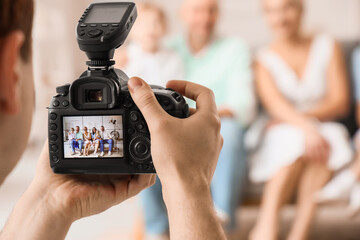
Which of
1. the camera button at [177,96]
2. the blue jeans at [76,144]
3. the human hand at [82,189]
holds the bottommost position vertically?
the human hand at [82,189]

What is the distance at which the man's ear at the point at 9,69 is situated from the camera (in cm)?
50

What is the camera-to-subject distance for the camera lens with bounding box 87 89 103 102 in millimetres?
728

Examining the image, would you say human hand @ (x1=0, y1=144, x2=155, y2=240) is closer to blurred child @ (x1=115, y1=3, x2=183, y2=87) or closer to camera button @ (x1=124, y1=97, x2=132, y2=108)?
camera button @ (x1=124, y1=97, x2=132, y2=108)

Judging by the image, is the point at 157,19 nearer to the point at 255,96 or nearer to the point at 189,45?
the point at 189,45

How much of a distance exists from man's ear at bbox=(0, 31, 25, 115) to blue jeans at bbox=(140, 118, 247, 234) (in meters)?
1.79

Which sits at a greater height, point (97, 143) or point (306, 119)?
point (97, 143)

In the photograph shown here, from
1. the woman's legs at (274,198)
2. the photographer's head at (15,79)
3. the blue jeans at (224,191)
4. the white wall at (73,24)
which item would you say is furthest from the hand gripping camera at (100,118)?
the white wall at (73,24)

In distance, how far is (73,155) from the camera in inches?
29.3

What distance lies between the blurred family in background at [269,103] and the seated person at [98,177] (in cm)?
151

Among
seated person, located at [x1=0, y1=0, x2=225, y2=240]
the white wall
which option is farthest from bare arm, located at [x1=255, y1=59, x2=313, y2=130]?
seated person, located at [x1=0, y1=0, x2=225, y2=240]

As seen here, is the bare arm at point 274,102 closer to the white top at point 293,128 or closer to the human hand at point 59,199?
the white top at point 293,128

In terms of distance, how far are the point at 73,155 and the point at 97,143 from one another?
4cm

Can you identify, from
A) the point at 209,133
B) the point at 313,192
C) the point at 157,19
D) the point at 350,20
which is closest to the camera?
the point at 209,133

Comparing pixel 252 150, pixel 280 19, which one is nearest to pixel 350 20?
pixel 280 19
